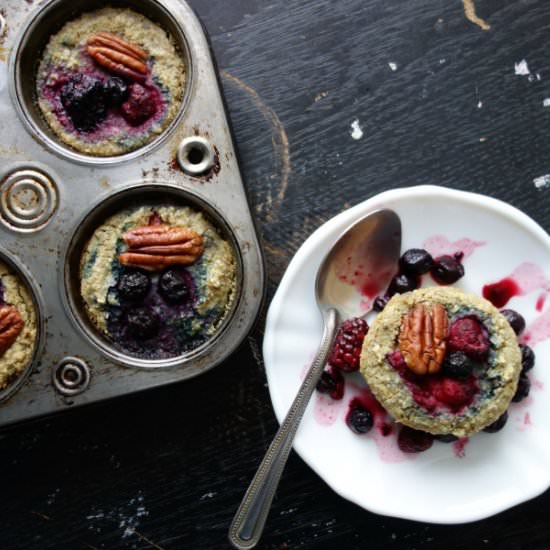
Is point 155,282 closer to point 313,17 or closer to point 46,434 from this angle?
point 46,434

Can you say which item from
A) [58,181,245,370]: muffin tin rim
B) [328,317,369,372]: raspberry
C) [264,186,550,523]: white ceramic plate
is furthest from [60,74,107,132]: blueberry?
[328,317,369,372]: raspberry

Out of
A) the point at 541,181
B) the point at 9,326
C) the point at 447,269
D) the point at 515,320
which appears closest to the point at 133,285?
the point at 9,326

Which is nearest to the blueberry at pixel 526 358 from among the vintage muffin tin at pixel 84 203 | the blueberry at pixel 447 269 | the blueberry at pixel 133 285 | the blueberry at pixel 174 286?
the blueberry at pixel 447 269

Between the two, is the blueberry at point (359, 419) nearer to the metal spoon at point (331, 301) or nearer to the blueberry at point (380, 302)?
the metal spoon at point (331, 301)

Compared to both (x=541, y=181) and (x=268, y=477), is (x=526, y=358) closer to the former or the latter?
(x=541, y=181)

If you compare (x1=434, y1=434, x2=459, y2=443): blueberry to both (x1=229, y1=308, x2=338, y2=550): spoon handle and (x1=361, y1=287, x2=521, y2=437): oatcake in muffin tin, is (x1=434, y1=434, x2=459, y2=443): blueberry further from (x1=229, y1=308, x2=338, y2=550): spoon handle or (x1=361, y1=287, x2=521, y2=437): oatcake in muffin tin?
(x1=229, y1=308, x2=338, y2=550): spoon handle

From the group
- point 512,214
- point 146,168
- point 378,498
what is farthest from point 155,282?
point 512,214
